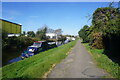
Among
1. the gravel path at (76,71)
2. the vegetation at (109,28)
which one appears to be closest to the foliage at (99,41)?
the vegetation at (109,28)

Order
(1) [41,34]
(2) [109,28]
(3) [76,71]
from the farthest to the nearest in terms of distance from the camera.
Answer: (1) [41,34] → (2) [109,28] → (3) [76,71]

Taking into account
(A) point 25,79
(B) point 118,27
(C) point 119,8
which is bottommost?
(A) point 25,79

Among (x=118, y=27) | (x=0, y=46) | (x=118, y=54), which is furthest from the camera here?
(x=0, y=46)

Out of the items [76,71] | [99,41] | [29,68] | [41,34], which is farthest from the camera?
[41,34]

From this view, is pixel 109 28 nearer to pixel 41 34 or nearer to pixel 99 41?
pixel 99 41

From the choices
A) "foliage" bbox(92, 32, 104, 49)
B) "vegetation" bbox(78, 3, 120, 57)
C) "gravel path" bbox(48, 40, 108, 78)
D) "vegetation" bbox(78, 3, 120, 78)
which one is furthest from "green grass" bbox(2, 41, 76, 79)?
"foliage" bbox(92, 32, 104, 49)

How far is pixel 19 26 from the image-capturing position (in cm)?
3847

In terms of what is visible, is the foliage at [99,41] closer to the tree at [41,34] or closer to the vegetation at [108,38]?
the vegetation at [108,38]

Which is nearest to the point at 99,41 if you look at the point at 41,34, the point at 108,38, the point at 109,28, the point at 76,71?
the point at 108,38

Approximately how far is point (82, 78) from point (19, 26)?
35854 millimetres

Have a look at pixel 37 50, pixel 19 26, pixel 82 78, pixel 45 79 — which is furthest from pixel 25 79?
pixel 19 26

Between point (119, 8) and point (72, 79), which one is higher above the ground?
point (119, 8)

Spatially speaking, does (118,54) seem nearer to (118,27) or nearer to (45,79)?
(118,27)

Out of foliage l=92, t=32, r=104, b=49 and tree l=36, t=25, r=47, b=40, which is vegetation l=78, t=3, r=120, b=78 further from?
tree l=36, t=25, r=47, b=40
